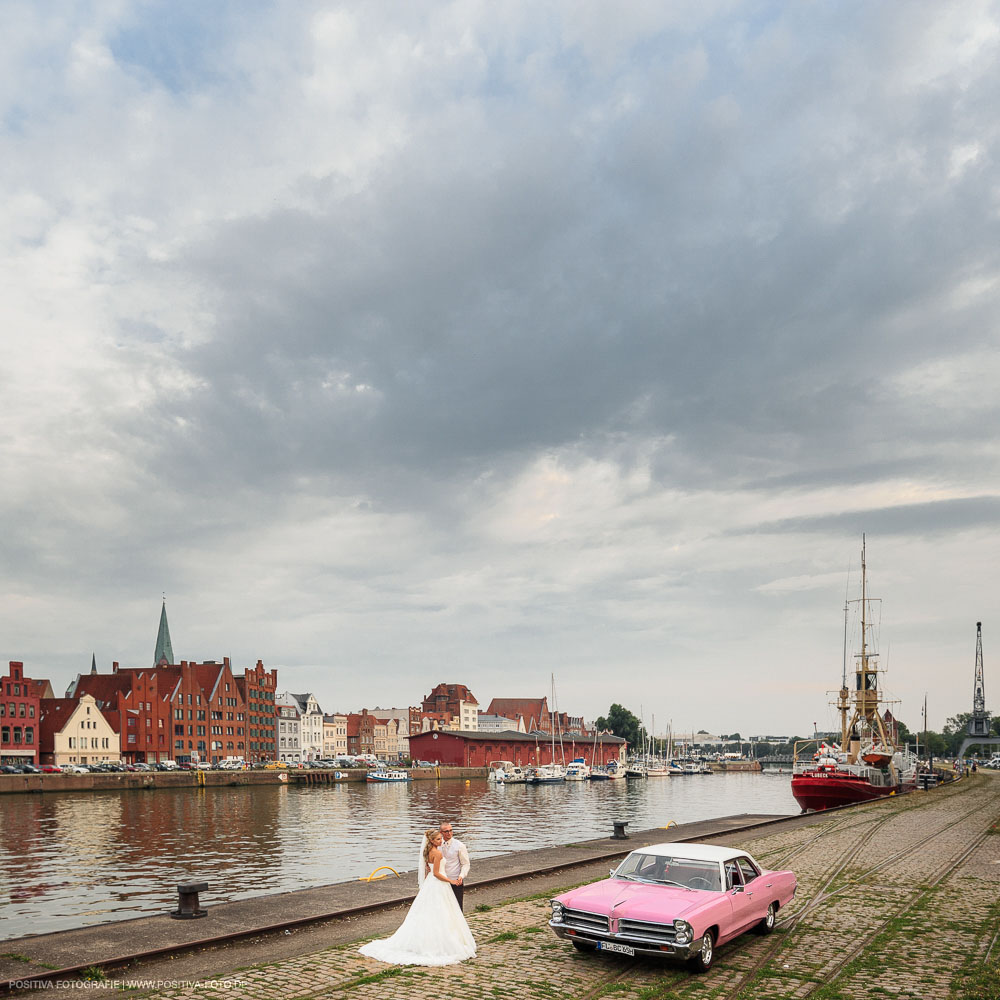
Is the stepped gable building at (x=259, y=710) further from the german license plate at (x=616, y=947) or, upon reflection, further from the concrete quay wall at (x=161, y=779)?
the german license plate at (x=616, y=947)

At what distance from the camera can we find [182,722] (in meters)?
144

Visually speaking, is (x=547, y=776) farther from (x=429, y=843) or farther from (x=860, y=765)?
(x=429, y=843)

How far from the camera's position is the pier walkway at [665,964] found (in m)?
14.2

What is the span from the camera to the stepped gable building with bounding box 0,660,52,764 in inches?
4636

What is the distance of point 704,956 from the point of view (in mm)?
15125

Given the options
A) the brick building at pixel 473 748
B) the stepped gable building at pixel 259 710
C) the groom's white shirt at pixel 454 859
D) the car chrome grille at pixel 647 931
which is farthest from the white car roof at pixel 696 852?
the brick building at pixel 473 748

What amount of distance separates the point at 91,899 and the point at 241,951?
772 inches

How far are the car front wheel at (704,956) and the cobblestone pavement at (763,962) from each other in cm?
15

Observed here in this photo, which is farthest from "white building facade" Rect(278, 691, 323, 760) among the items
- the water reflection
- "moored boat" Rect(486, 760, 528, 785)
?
the water reflection

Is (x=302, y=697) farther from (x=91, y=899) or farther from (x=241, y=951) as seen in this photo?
(x=241, y=951)

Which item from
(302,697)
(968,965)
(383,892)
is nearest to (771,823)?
(383,892)

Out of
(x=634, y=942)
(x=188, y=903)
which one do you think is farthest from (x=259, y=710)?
(x=634, y=942)

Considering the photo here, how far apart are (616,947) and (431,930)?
3097 mm

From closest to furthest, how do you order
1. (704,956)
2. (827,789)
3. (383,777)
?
(704,956) → (827,789) → (383,777)
